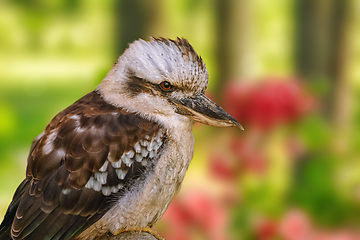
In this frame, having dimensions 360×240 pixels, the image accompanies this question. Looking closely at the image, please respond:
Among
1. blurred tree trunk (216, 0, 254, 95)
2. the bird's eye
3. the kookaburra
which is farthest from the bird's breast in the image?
blurred tree trunk (216, 0, 254, 95)

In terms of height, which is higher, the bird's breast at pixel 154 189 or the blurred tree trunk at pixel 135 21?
the blurred tree trunk at pixel 135 21

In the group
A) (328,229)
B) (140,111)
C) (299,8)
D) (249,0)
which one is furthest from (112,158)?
(299,8)

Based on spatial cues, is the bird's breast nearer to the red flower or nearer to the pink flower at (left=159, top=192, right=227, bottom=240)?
the pink flower at (left=159, top=192, right=227, bottom=240)

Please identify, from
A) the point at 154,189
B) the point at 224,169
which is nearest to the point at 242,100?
the point at 224,169

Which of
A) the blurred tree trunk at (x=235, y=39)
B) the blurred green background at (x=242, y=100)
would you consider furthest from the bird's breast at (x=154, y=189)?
the blurred tree trunk at (x=235, y=39)

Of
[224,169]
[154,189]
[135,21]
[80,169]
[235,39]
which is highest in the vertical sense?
[235,39]

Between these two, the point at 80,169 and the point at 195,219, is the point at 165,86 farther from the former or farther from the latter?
the point at 195,219

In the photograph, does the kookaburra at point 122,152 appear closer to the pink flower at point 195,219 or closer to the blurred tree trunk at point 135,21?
the pink flower at point 195,219
